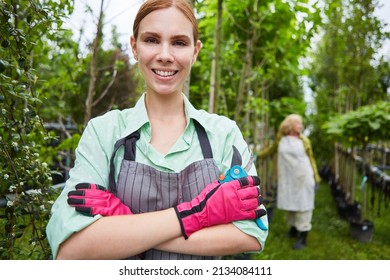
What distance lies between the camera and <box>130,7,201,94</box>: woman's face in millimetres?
1394

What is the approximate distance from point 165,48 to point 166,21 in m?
0.08

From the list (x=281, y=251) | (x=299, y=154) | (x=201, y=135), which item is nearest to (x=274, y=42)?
(x=299, y=154)

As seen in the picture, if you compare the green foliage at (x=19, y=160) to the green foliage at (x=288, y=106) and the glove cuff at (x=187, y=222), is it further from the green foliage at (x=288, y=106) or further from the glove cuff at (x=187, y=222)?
the green foliage at (x=288, y=106)

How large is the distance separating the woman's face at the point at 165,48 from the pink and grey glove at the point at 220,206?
0.37 meters

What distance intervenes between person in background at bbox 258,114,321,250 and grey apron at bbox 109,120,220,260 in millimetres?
4952

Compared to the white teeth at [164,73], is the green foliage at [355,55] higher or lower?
higher

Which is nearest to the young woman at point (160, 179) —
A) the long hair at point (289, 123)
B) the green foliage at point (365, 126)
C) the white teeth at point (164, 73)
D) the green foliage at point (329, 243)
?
the white teeth at point (164, 73)

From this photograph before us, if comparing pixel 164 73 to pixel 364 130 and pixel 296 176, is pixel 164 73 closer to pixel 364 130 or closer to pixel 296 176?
pixel 364 130

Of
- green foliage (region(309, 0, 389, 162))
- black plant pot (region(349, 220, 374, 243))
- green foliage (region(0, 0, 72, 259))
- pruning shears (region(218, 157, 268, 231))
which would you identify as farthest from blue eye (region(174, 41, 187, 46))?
green foliage (region(309, 0, 389, 162))

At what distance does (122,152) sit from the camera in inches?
56.2

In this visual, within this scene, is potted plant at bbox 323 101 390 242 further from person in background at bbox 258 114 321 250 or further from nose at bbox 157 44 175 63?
nose at bbox 157 44 175 63

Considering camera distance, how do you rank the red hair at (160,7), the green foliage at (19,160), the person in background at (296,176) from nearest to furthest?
the red hair at (160,7), the green foliage at (19,160), the person in background at (296,176)

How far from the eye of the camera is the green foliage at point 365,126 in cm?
561

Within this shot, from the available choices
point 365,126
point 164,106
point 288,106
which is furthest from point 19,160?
point 288,106
